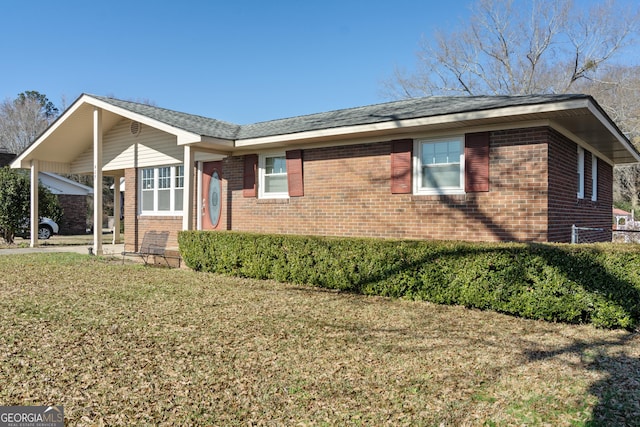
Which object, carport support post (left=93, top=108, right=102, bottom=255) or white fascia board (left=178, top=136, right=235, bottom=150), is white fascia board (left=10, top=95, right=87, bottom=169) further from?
white fascia board (left=178, top=136, right=235, bottom=150)

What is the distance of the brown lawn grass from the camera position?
3533 mm

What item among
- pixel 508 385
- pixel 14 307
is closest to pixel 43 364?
pixel 14 307

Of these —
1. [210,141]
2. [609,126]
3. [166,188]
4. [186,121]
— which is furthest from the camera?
[166,188]

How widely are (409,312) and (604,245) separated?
279 cm

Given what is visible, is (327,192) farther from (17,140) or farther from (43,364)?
(17,140)

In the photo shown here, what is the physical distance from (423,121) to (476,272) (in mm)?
3178

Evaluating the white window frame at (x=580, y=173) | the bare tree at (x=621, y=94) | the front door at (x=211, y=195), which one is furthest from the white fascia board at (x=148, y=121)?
the bare tree at (x=621, y=94)

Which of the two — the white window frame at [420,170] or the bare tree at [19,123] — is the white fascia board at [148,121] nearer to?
the white window frame at [420,170]

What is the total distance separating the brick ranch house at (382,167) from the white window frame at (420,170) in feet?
0.07

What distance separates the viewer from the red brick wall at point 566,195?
825cm

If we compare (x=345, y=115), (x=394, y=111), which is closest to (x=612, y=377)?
(x=394, y=111)

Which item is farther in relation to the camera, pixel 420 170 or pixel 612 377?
pixel 420 170

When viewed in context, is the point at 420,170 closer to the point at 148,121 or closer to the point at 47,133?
the point at 148,121
